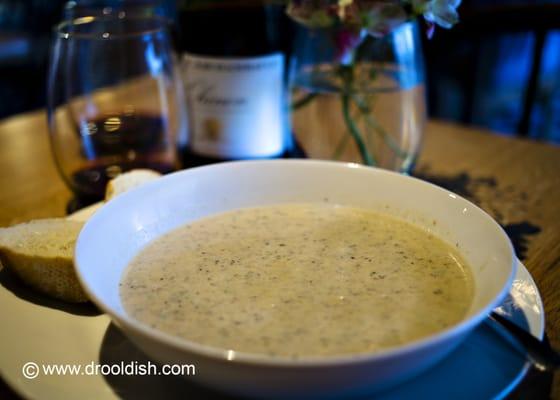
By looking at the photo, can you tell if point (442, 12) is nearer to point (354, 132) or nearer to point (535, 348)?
point (354, 132)

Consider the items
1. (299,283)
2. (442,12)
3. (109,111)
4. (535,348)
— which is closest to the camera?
(535,348)

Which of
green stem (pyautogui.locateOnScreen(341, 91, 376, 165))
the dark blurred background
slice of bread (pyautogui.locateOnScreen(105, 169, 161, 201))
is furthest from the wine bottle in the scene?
the dark blurred background

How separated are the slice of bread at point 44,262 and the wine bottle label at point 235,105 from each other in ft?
1.75

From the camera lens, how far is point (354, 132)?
1144mm

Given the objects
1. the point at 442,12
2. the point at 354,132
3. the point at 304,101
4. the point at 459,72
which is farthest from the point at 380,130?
the point at 459,72

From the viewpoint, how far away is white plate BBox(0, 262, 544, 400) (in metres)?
0.57

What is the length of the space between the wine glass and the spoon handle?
2.68 feet

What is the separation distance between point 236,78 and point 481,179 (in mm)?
621

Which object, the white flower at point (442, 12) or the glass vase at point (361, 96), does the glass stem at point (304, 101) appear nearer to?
the glass vase at point (361, 96)

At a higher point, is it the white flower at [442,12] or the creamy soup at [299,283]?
the white flower at [442,12]

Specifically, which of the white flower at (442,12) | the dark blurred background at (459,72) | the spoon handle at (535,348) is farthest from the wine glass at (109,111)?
the dark blurred background at (459,72)

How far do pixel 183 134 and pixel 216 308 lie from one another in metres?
0.71

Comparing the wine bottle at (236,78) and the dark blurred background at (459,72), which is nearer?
the wine bottle at (236,78)

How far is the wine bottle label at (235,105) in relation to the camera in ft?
3.96
